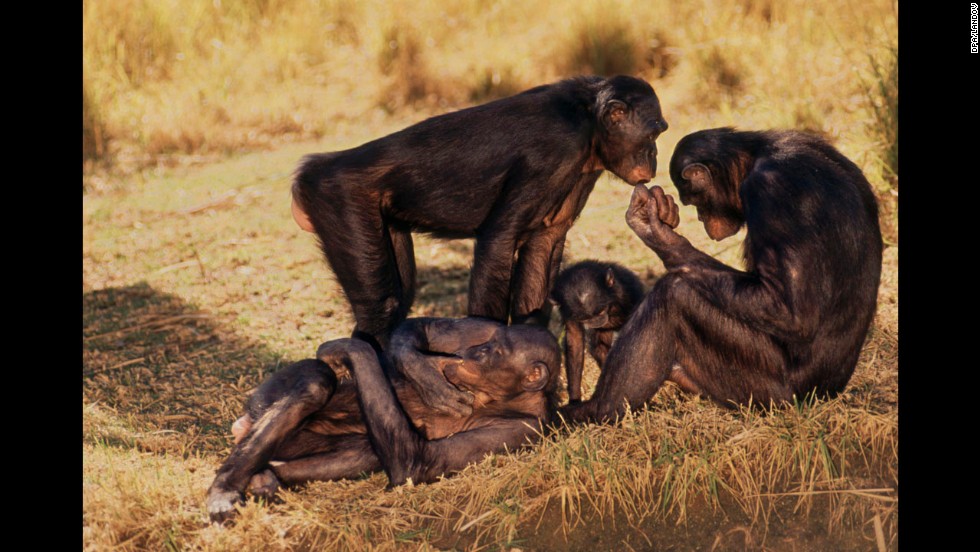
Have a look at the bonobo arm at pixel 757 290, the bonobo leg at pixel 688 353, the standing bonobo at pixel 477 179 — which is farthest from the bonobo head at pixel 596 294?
the bonobo arm at pixel 757 290

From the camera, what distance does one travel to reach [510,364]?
513 centimetres

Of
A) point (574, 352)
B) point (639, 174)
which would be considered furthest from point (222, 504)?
point (639, 174)

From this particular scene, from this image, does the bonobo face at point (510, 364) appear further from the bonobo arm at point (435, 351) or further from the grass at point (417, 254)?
the grass at point (417, 254)

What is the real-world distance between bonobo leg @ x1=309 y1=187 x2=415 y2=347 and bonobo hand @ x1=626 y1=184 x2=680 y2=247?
147 cm

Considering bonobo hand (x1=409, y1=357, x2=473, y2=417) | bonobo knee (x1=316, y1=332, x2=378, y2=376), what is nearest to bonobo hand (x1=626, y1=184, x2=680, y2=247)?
bonobo hand (x1=409, y1=357, x2=473, y2=417)

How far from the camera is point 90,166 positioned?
11.5 meters

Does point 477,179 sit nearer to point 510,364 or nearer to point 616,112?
point 616,112

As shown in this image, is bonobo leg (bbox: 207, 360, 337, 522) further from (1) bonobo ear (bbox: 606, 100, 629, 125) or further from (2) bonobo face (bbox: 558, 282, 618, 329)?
(1) bonobo ear (bbox: 606, 100, 629, 125)

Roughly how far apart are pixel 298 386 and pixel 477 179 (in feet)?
5.54

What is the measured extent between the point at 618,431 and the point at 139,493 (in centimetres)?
217

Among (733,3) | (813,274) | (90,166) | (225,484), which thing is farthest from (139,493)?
(733,3)

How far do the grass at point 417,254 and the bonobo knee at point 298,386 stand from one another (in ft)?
1.51

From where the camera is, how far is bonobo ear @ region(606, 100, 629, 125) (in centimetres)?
574

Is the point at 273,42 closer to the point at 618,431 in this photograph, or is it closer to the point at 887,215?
the point at 887,215
